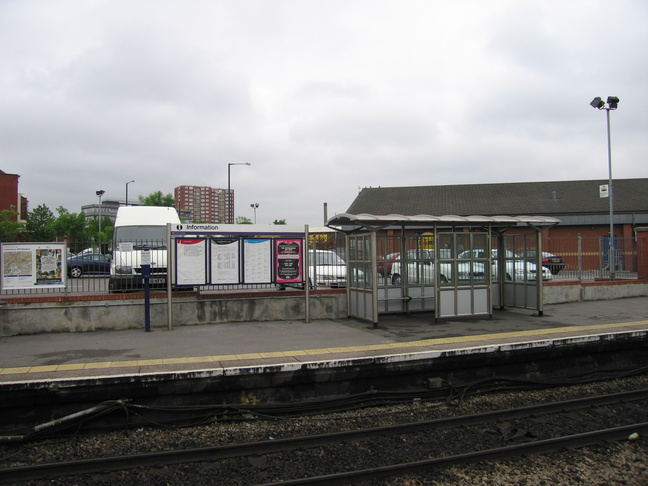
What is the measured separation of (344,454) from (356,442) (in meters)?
0.42

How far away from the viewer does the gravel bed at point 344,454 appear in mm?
5391

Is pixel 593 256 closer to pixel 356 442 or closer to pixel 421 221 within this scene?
pixel 421 221

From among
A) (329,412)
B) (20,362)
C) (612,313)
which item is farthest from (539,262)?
(20,362)

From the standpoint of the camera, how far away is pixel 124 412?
6730 millimetres

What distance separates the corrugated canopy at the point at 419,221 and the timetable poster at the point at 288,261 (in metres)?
1.07

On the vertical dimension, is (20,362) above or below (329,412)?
above

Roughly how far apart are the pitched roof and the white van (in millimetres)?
32823

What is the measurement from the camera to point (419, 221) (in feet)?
35.9

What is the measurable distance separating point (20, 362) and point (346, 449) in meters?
5.25

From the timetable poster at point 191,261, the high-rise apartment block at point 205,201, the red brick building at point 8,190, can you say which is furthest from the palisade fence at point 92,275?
the high-rise apartment block at point 205,201

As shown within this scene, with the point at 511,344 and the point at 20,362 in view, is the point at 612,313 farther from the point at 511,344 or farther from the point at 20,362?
the point at 20,362

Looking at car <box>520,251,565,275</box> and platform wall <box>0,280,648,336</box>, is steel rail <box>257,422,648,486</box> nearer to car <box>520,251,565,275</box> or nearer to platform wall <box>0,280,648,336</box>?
platform wall <box>0,280,648,336</box>

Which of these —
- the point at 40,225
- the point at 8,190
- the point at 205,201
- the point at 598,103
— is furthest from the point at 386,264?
the point at 205,201

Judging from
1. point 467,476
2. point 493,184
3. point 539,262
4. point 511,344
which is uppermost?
point 493,184
